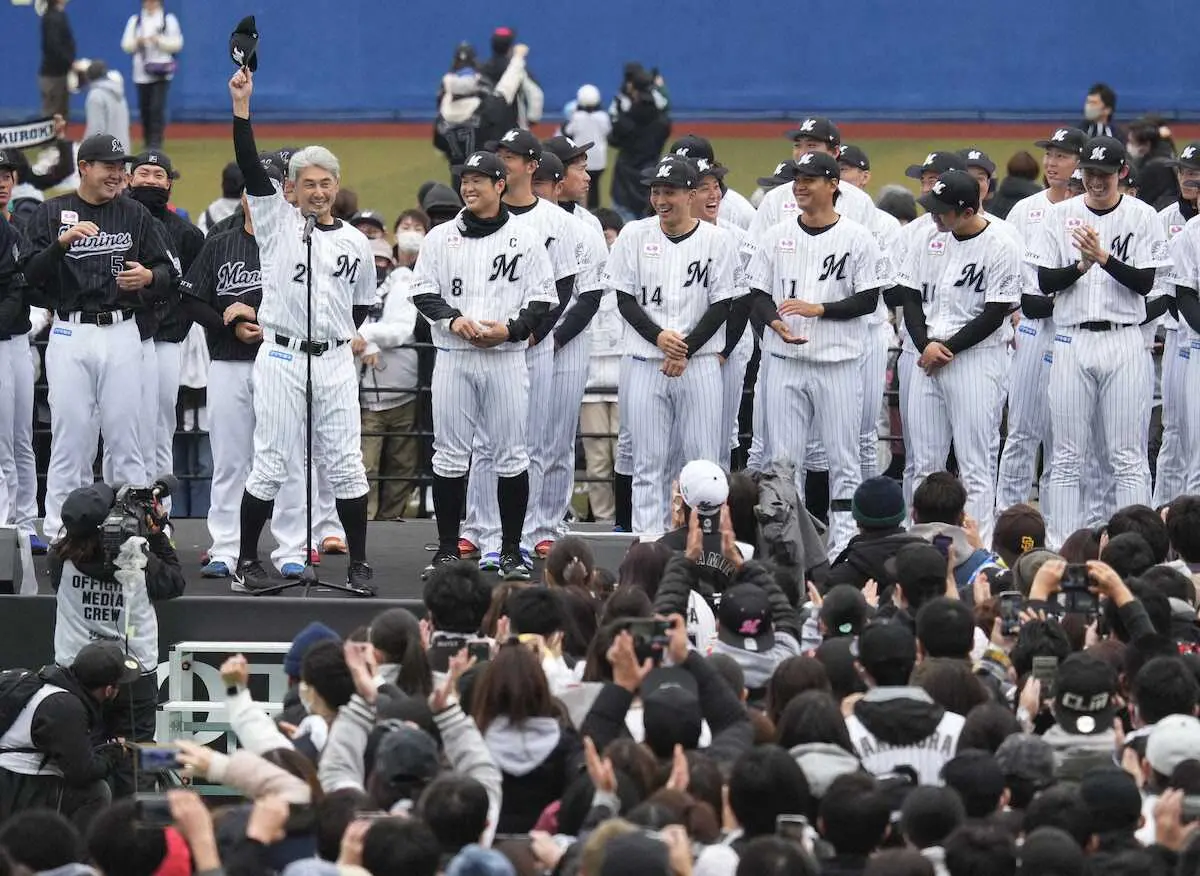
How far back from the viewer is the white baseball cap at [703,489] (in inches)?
301

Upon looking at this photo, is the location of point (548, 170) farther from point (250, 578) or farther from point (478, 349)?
point (250, 578)

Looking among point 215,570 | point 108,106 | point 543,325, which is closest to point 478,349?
point 543,325

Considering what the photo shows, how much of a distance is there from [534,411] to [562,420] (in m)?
0.21

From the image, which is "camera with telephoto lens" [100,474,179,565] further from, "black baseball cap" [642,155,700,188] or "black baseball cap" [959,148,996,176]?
"black baseball cap" [959,148,996,176]

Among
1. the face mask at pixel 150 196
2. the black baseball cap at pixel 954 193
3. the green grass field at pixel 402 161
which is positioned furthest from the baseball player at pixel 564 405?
the green grass field at pixel 402 161

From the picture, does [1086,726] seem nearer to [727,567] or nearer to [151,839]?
[727,567]

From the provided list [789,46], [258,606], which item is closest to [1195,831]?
[258,606]

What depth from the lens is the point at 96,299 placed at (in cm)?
968

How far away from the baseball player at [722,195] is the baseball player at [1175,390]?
228 centimetres

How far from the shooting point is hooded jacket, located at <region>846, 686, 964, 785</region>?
5.69 meters

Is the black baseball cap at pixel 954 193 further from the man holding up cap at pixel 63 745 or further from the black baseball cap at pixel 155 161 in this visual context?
the man holding up cap at pixel 63 745

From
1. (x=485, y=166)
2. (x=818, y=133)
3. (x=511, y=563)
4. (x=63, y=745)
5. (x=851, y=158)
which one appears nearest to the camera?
(x=63, y=745)

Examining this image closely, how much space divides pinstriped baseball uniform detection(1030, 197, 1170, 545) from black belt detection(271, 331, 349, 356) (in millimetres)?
3467

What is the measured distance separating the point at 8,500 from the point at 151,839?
571 cm
